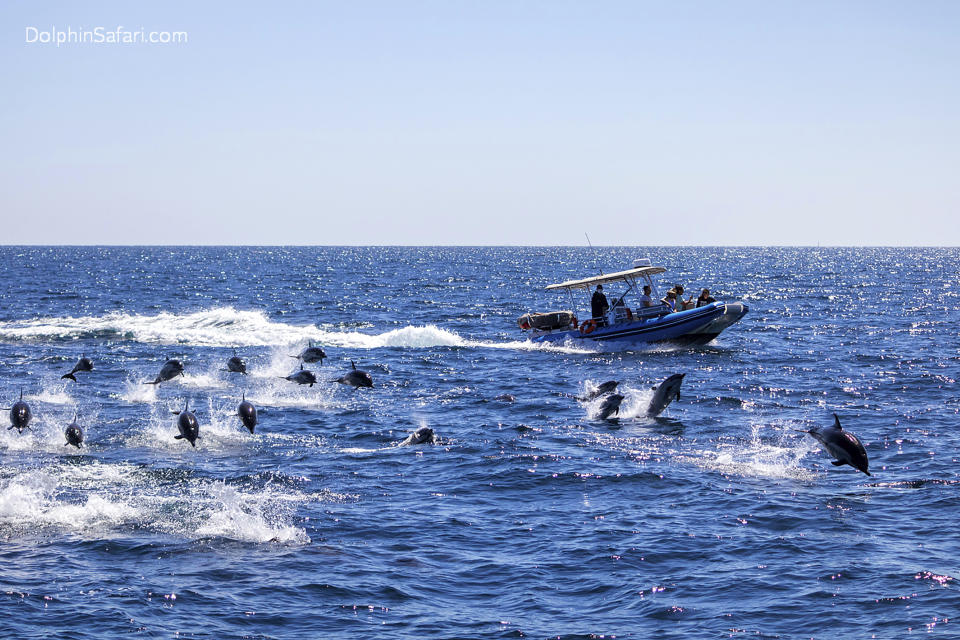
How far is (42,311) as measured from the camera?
5544 cm

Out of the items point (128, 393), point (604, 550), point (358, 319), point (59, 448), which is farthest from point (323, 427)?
point (358, 319)

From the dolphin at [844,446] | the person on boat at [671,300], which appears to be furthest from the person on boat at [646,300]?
the dolphin at [844,446]

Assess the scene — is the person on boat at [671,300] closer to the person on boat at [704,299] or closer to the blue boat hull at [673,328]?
the blue boat hull at [673,328]

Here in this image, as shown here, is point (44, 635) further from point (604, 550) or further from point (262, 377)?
point (262, 377)

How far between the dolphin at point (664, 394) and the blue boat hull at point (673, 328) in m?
12.1

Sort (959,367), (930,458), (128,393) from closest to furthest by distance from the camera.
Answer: (930,458), (128,393), (959,367)

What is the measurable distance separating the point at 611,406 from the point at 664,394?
1286 mm

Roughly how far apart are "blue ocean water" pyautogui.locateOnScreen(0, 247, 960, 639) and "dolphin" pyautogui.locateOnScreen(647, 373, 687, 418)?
0.33 meters

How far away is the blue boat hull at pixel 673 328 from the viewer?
35.8 m

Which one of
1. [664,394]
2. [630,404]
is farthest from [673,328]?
[664,394]

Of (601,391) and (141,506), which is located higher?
(601,391)

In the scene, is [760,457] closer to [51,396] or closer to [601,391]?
[601,391]

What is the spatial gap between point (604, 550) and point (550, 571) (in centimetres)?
114

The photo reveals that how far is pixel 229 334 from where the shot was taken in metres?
44.4
